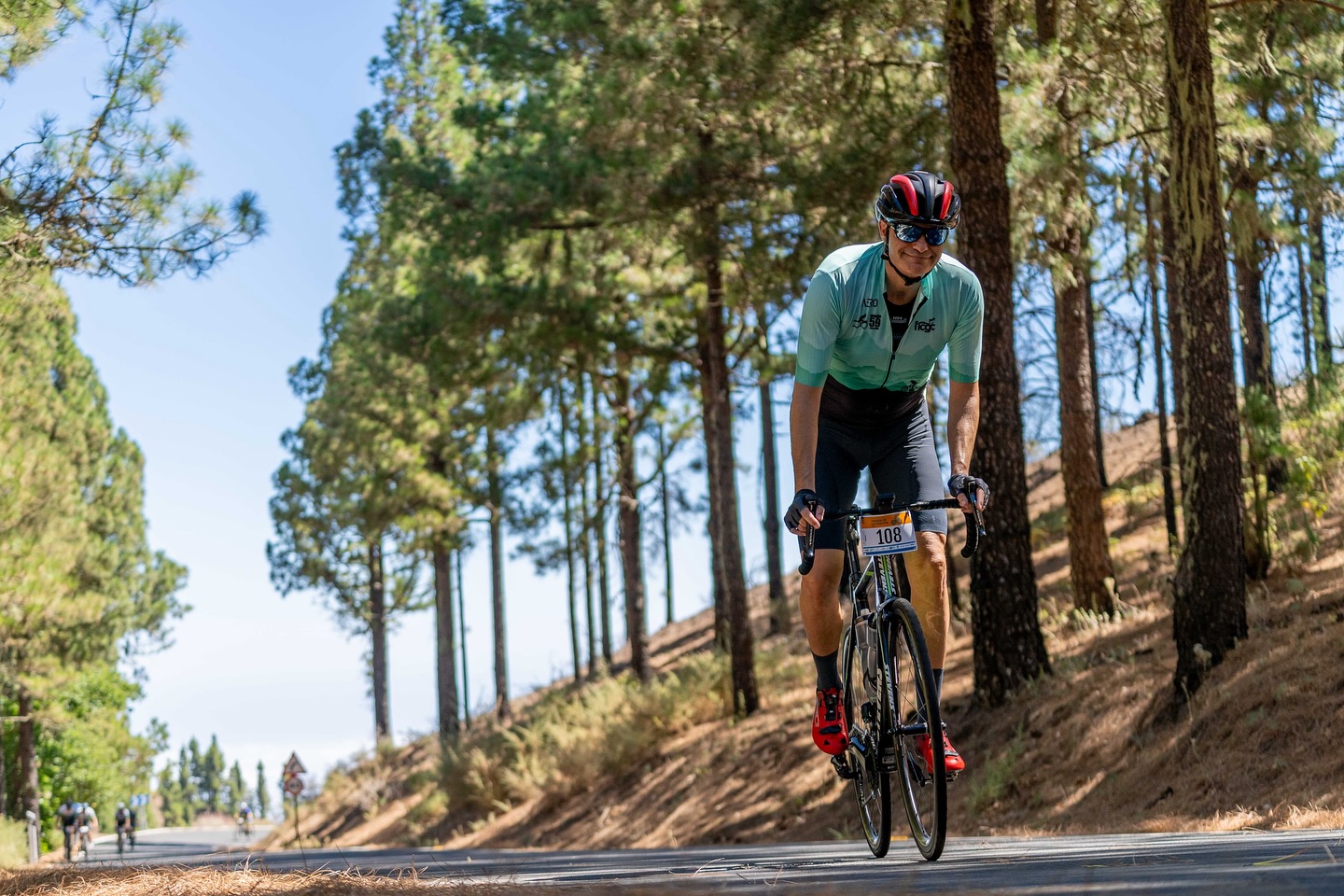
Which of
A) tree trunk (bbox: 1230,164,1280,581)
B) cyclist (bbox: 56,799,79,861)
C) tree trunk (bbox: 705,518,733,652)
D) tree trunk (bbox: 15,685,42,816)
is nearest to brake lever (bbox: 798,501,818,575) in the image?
tree trunk (bbox: 1230,164,1280,581)

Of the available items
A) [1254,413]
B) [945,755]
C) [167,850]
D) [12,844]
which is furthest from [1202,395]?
[167,850]

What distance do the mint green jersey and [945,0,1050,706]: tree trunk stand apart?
7.35 m

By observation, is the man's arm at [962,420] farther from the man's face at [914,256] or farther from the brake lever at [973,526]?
the man's face at [914,256]

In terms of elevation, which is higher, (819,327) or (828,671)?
(819,327)

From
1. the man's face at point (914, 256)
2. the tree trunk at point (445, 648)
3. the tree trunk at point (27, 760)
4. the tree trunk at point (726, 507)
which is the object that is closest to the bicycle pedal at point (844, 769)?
the man's face at point (914, 256)

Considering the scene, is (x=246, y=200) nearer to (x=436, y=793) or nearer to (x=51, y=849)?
(x=436, y=793)

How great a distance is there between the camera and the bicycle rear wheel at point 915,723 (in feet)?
16.1

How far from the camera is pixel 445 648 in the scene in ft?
125

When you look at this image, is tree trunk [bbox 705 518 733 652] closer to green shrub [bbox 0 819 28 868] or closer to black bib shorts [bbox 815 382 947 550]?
green shrub [bbox 0 819 28 868]

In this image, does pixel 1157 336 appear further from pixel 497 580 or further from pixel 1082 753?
pixel 497 580

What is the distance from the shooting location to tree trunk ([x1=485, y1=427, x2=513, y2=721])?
34.2 m

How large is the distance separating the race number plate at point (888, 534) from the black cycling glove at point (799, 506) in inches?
11.7

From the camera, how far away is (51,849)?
52.6 m

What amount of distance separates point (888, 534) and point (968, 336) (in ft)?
3.11
